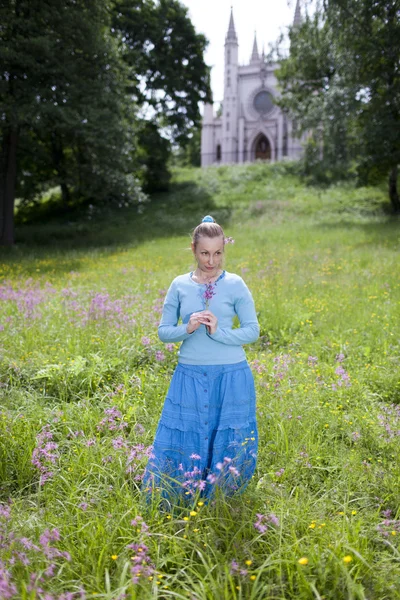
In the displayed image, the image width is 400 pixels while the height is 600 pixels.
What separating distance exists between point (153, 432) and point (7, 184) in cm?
1712

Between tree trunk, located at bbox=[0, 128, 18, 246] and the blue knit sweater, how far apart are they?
55.5 feet

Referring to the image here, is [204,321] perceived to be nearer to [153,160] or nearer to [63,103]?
[63,103]

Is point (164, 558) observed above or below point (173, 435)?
below

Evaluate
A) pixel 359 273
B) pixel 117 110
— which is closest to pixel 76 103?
pixel 117 110

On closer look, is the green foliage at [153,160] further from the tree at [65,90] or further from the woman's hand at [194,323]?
the woman's hand at [194,323]

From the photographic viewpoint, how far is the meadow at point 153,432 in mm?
2277

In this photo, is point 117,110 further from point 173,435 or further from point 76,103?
point 173,435

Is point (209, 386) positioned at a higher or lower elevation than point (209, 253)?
lower

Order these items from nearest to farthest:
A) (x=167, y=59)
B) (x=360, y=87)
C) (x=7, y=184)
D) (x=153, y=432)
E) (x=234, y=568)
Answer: (x=234, y=568)
(x=153, y=432)
(x=7, y=184)
(x=360, y=87)
(x=167, y=59)

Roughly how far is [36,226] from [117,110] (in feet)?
27.7

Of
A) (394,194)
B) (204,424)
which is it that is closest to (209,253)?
(204,424)

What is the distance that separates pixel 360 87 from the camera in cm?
1906

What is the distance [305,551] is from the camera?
2.36 meters

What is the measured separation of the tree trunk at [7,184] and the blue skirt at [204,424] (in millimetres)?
17063
